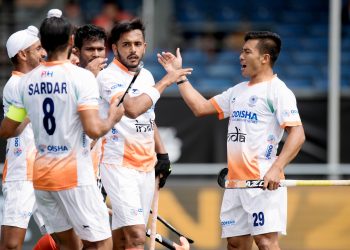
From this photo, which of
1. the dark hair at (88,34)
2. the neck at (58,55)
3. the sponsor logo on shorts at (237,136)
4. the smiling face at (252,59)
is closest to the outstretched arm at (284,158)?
the sponsor logo on shorts at (237,136)

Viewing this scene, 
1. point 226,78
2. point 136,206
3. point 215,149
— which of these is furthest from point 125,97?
point 226,78

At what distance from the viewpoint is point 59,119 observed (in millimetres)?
7645

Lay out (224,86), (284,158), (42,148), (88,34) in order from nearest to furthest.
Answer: (42,148)
(284,158)
(88,34)
(224,86)

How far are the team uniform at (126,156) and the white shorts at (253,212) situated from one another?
0.73 meters

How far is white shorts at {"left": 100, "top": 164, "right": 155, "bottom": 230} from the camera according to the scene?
9047mm

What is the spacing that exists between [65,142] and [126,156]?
151 cm

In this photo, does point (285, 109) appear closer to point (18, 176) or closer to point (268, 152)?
point (268, 152)

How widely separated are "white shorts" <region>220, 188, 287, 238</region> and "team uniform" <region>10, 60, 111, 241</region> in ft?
5.30

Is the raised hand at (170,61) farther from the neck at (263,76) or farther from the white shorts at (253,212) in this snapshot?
the white shorts at (253,212)

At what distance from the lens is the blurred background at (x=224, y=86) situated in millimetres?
13258

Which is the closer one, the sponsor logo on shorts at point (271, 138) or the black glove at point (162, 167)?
the sponsor logo on shorts at point (271, 138)

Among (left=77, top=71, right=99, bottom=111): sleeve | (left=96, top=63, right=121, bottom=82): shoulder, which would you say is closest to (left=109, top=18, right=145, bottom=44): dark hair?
(left=96, top=63, right=121, bottom=82): shoulder

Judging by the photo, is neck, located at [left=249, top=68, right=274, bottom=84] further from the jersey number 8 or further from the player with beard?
the jersey number 8

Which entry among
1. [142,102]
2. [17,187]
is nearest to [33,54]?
[17,187]
